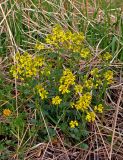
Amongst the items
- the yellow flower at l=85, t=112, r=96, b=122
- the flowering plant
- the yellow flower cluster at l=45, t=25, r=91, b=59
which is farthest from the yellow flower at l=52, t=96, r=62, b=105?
the yellow flower cluster at l=45, t=25, r=91, b=59

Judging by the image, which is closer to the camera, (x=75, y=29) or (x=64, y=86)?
(x=64, y=86)

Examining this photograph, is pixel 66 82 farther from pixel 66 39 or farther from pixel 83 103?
pixel 66 39

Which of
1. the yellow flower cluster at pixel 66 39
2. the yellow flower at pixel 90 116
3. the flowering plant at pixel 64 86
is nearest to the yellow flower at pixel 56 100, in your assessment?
the flowering plant at pixel 64 86

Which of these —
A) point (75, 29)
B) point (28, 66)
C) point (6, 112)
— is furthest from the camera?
point (75, 29)

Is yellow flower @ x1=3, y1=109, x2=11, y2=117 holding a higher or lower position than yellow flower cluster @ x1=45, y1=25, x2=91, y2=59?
lower

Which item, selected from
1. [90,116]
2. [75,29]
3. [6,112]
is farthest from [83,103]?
[75,29]

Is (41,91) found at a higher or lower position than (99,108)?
higher

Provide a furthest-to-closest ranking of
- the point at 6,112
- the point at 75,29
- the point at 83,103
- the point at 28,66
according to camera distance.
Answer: the point at 75,29, the point at 6,112, the point at 28,66, the point at 83,103

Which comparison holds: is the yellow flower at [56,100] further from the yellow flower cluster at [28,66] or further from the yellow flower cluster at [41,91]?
the yellow flower cluster at [28,66]

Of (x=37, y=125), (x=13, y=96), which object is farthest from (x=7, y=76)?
(x=37, y=125)

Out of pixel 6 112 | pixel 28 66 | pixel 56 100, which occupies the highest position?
pixel 28 66

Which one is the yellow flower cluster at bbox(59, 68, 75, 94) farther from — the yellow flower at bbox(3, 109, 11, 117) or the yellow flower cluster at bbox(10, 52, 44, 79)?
the yellow flower at bbox(3, 109, 11, 117)
